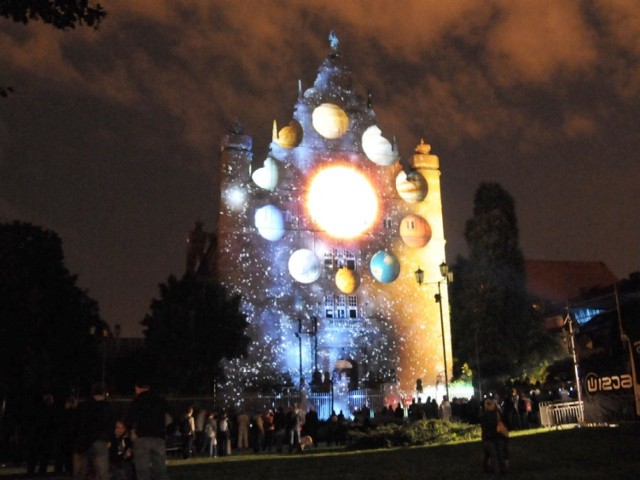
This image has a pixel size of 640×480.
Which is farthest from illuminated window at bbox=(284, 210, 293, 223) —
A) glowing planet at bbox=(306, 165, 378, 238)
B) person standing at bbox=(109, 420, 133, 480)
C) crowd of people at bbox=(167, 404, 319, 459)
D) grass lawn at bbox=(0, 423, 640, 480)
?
person standing at bbox=(109, 420, 133, 480)

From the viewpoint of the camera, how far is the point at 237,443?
26516 millimetres

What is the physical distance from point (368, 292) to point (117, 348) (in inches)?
1137

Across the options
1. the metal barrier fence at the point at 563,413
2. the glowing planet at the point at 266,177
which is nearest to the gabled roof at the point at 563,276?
the glowing planet at the point at 266,177

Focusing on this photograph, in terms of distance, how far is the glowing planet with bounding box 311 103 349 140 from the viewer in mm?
40281

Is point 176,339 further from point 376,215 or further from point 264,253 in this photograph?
point 376,215

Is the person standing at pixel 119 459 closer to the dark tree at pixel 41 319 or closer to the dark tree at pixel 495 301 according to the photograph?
the dark tree at pixel 41 319

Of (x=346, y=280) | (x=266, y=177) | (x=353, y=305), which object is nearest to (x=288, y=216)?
(x=266, y=177)

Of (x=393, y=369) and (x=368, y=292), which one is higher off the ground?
(x=368, y=292)

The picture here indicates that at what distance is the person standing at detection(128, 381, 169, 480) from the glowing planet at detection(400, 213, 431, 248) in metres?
33.2

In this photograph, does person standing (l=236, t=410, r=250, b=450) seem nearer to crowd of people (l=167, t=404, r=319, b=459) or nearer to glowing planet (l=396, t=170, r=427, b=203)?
crowd of people (l=167, t=404, r=319, b=459)

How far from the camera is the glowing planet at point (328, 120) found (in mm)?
40281

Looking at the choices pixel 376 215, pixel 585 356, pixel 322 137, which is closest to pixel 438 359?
pixel 376 215

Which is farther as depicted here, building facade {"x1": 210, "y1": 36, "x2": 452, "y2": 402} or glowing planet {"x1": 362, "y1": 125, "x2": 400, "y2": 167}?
glowing planet {"x1": 362, "y1": 125, "x2": 400, "y2": 167}

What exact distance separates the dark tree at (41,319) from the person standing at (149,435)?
70.2 ft
